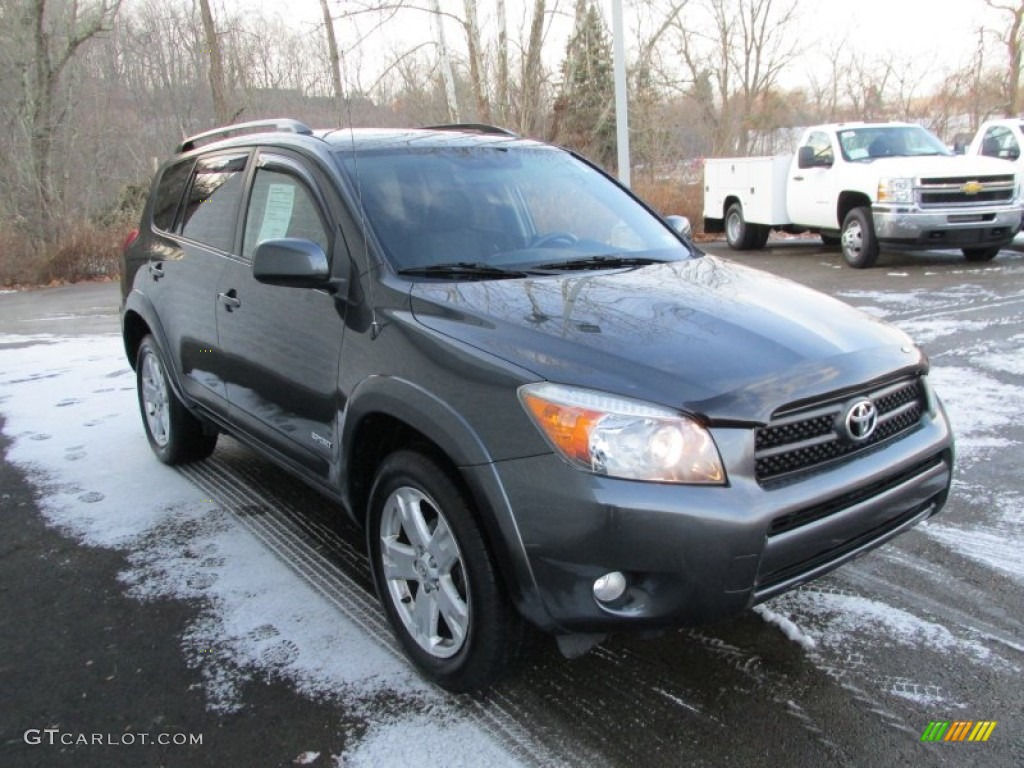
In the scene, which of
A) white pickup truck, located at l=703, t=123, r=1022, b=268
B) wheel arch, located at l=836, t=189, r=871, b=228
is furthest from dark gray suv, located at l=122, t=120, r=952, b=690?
wheel arch, located at l=836, t=189, r=871, b=228

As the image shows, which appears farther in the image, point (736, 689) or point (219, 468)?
point (219, 468)

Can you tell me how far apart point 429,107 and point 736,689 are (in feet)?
57.7

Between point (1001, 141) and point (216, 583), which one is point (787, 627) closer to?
point (216, 583)

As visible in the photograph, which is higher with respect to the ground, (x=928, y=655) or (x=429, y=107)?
(x=429, y=107)

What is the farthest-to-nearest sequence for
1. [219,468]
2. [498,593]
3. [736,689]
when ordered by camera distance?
[219,468] < [736,689] < [498,593]

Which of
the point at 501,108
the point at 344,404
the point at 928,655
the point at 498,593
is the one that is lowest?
the point at 928,655

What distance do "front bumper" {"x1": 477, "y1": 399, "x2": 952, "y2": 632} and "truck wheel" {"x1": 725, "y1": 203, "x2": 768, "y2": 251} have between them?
42.9 feet

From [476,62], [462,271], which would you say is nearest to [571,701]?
[462,271]

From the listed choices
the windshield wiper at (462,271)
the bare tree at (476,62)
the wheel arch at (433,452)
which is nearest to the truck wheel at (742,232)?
the bare tree at (476,62)

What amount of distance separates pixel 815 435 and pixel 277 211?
2415 millimetres

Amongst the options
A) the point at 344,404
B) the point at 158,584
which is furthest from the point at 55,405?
the point at 344,404

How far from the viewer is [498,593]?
93.4 inches

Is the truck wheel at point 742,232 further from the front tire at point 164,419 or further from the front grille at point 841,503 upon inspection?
the front grille at point 841,503

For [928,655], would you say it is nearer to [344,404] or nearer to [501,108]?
[344,404]
